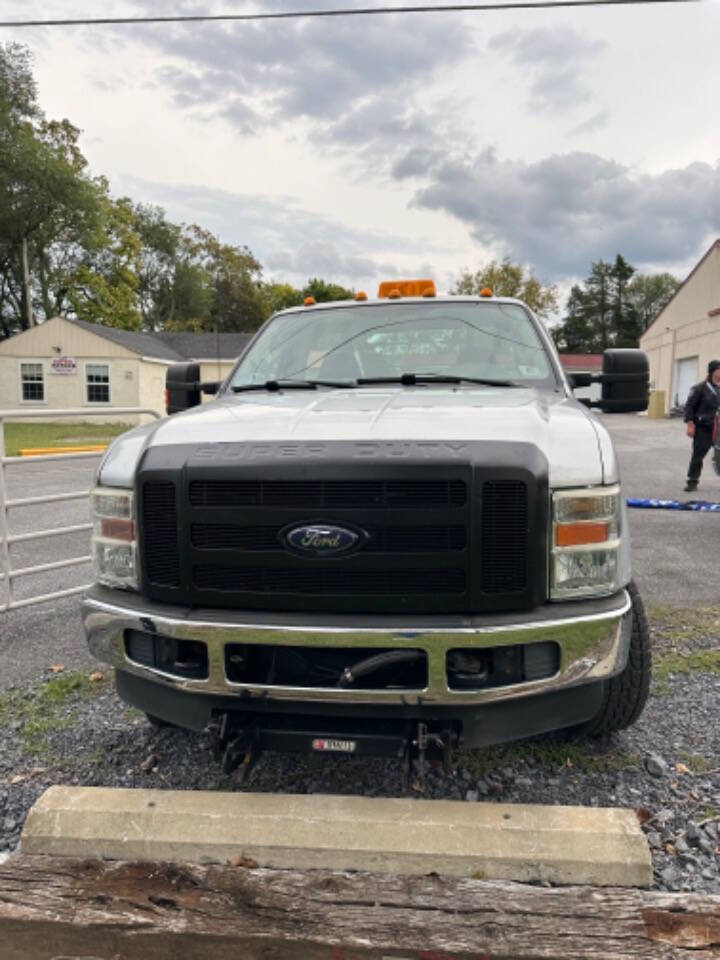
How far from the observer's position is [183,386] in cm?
398

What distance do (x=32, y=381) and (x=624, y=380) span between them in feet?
102

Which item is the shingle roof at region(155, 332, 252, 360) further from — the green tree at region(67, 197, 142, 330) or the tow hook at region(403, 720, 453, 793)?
the tow hook at region(403, 720, 453, 793)

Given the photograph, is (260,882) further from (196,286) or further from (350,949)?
(196,286)

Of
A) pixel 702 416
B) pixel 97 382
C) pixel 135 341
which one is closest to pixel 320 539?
pixel 702 416

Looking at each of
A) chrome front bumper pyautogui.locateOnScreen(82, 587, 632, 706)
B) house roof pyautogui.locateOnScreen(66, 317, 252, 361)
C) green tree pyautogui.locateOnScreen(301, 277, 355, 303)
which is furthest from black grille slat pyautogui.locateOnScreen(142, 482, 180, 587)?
green tree pyautogui.locateOnScreen(301, 277, 355, 303)

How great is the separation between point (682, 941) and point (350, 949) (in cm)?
87

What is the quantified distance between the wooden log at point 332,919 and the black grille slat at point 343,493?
1.11 m

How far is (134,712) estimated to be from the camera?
3.34 m

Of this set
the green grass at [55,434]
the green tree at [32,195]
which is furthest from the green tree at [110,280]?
the green grass at [55,434]

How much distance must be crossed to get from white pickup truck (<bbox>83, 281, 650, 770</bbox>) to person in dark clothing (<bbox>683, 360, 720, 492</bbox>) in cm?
843

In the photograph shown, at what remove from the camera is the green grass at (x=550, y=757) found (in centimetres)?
279

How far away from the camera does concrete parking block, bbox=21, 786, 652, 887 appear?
2.07m

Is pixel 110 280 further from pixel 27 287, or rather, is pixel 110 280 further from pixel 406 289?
pixel 406 289

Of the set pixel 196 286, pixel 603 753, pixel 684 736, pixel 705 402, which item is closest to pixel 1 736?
pixel 603 753
